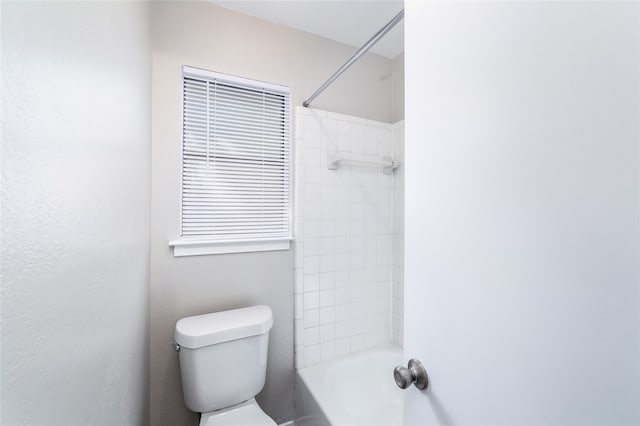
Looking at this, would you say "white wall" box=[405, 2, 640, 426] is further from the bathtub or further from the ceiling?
the ceiling


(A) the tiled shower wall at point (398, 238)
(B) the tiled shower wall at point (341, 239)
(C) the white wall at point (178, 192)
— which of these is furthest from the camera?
(A) the tiled shower wall at point (398, 238)

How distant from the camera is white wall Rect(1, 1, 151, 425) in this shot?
30 centimetres

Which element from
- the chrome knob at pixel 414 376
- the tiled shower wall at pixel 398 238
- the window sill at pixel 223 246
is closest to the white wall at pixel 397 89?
the tiled shower wall at pixel 398 238

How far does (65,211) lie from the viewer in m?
0.43

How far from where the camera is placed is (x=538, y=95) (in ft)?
1.32

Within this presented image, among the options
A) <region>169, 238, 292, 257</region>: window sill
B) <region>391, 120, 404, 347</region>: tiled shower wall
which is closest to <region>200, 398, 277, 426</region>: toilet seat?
<region>169, 238, 292, 257</region>: window sill

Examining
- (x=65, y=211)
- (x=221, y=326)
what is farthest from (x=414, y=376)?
(x=221, y=326)

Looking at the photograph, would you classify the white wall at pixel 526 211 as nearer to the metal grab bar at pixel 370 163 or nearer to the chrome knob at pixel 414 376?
the chrome knob at pixel 414 376

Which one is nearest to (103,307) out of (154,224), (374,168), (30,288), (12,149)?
(30,288)

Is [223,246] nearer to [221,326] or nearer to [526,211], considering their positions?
[221,326]

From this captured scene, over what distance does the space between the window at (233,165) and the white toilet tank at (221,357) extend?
0.39m

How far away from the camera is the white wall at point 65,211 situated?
297 millimetres

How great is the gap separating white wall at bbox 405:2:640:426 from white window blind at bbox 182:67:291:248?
45.0 inches

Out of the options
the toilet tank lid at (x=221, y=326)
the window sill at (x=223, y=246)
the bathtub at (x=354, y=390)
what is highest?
the window sill at (x=223, y=246)
